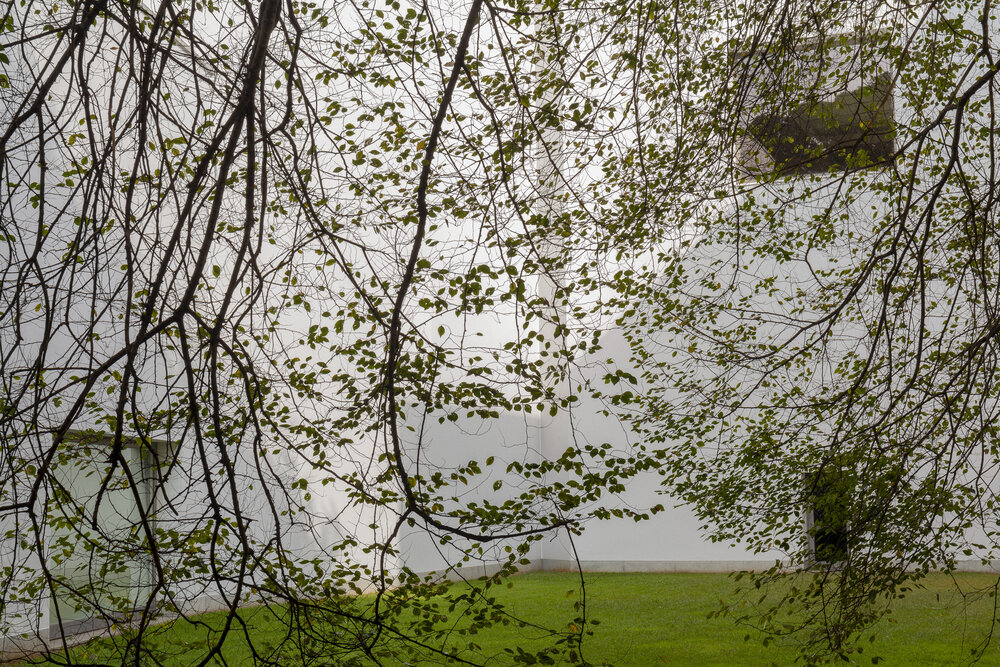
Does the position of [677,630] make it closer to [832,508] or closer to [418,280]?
[832,508]

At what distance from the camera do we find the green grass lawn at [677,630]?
5.87 meters

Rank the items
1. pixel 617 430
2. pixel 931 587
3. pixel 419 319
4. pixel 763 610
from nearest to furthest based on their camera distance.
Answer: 1. pixel 763 610
2. pixel 931 587
3. pixel 419 319
4. pixel 617 430

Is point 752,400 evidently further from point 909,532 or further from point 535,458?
point 909,532

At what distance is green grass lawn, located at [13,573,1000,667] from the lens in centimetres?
587

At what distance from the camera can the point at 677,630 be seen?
23.3ft

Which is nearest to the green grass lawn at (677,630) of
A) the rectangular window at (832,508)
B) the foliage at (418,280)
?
the foliage at (418,280)

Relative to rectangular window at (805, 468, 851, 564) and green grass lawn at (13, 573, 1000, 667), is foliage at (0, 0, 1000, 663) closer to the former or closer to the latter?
rectangular window at (805, 468, 851, 564)

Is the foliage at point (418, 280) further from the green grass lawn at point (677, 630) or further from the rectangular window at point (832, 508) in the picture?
the green grass lawn at point (677, 630)

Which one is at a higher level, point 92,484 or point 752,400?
point 752,400

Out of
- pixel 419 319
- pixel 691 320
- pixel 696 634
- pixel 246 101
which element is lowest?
pixel 696 634

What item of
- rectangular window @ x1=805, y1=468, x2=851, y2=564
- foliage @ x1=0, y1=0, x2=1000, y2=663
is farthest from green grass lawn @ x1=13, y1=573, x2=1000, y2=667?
rectangular window @ x1=805, y1=468, x2=851, y2=564

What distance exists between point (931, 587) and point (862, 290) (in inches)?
153

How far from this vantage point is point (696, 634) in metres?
6.90

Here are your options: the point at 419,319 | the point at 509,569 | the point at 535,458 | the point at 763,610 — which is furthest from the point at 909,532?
the point at 535,458
